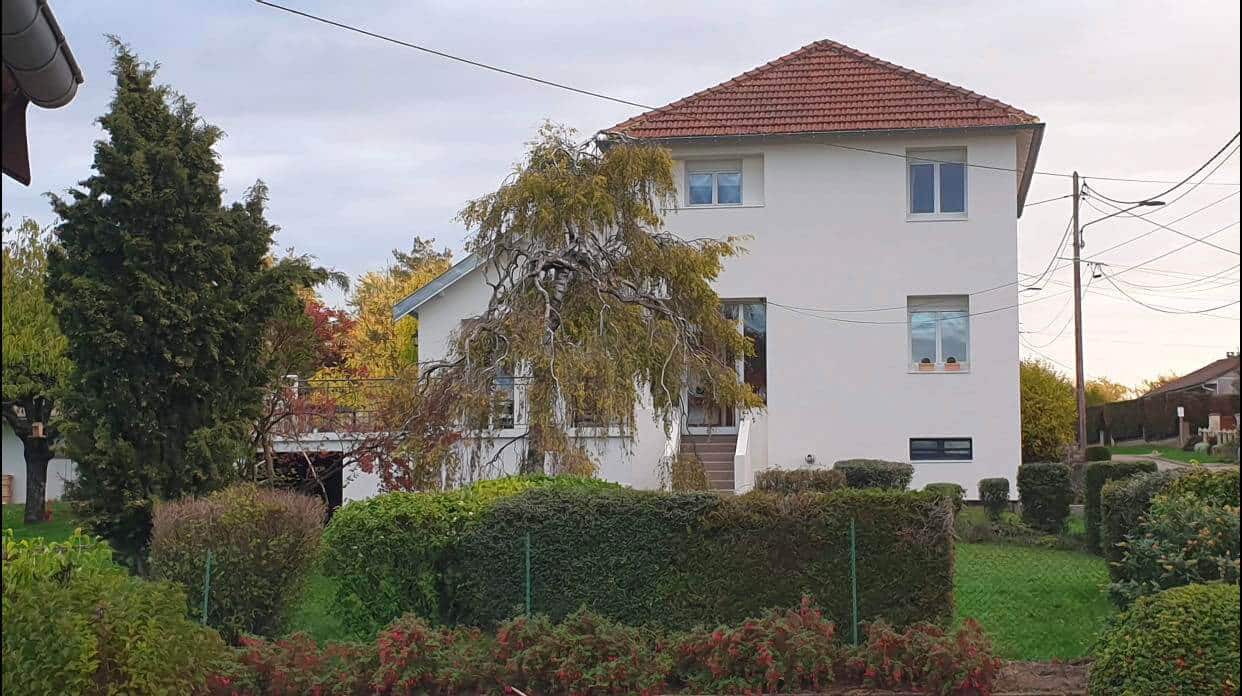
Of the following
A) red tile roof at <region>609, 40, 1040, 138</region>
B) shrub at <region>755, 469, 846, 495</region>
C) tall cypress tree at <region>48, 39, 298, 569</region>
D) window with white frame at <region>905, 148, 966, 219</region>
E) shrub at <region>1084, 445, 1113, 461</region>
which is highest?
red tile roof at <region>609, 40, 1040, 138</region>

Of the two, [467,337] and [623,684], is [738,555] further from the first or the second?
[467,337]

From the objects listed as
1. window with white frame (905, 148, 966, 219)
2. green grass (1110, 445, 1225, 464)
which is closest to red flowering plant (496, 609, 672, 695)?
window with white frame (905, 148, 966, 219)

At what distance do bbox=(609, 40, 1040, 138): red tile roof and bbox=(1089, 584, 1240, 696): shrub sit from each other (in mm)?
17836

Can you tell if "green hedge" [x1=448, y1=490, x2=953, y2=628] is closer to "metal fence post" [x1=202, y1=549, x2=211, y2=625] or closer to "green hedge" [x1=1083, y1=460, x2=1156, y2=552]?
"metal fence post" [x1=202, y1=549, x2=211, y2=625]

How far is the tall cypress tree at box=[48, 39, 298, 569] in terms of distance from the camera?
14.0 meters

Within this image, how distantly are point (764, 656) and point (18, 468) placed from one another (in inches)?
1648

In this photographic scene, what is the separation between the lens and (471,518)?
11.8m

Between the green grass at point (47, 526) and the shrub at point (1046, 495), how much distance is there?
1798 cm

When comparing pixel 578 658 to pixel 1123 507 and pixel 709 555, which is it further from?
pixel 1123 507

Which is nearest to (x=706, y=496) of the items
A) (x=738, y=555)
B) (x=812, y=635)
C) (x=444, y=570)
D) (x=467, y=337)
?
(x=738, y=555)

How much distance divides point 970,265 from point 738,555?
15.2 metres

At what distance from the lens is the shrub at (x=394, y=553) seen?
1180cm

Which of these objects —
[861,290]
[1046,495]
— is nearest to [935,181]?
[861,290]

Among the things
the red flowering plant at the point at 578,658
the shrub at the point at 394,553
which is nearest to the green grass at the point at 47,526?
the shrub at the point at 394,553
